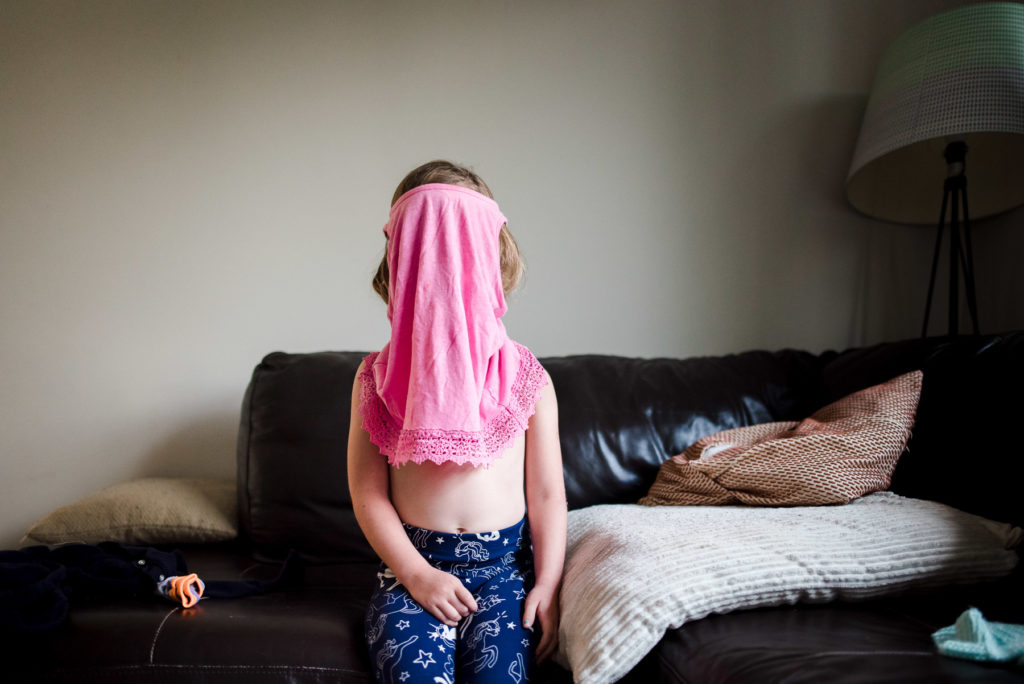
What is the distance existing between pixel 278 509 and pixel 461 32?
4.78 ft

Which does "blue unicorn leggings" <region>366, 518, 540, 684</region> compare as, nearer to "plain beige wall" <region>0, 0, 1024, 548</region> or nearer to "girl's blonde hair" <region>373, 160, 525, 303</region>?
"girl's blonde hair" <region>373, 160, 525, 303</region>

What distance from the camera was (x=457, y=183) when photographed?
110cm

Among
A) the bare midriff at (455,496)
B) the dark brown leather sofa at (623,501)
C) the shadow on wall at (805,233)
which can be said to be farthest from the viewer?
the shadow on wall at (805,233)

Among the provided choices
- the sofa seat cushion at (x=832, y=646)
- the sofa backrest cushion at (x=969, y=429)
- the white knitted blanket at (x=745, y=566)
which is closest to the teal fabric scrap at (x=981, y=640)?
the sofa seat cushion at (x=832, y=646)

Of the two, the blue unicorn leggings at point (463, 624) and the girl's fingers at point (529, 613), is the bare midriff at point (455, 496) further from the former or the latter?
the girl's fingers at point (529, 613)

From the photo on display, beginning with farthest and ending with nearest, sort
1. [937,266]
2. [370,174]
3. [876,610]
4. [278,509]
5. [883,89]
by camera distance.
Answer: [937,266]
[370,174]
[883,89]
[278,509]
[876,610]

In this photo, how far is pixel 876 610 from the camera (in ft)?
3.07

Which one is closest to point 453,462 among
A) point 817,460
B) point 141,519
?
point 817,460

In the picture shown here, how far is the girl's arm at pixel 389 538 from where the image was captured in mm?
969

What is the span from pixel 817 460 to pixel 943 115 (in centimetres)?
104

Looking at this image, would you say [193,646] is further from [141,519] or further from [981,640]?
[981,640]

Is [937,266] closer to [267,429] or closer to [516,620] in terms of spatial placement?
[516,620]

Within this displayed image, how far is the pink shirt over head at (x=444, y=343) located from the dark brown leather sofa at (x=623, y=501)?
356 millimetres

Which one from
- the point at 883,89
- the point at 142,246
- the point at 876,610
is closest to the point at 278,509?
the point at 142,246
